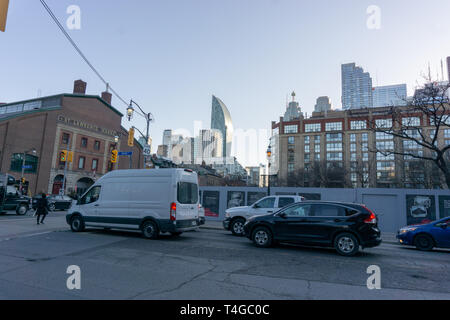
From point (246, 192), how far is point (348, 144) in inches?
3154

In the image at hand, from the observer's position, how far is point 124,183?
11445mm

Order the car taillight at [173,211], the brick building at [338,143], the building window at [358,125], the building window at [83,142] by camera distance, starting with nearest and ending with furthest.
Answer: the car taillight at [173,211], the building window at [83,142], the brick building at [338,143], the building window at [358,125]

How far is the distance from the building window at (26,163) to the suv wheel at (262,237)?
37.8m

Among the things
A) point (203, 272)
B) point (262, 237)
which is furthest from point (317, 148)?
point (203, 272)

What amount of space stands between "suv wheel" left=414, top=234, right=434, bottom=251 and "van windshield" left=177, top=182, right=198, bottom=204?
8.67 meters

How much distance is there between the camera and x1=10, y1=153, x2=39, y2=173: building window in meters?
37.5

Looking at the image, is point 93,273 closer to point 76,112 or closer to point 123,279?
point 123,279

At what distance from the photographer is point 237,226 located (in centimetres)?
1305

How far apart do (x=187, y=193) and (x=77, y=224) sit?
520 cm

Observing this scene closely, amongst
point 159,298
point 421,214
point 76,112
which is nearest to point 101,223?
point 159,298

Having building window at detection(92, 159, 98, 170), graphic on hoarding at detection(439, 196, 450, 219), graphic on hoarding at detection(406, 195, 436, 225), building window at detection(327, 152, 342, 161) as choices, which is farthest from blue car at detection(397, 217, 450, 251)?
building window at detection(327, 152, 342, 161)

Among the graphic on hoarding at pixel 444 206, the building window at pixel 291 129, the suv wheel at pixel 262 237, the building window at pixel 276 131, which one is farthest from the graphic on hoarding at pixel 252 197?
the building window at pixel 276 131

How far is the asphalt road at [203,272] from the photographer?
4707 mm

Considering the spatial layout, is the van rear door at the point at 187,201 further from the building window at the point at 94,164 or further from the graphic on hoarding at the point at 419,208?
the building window at the point at 94,164
